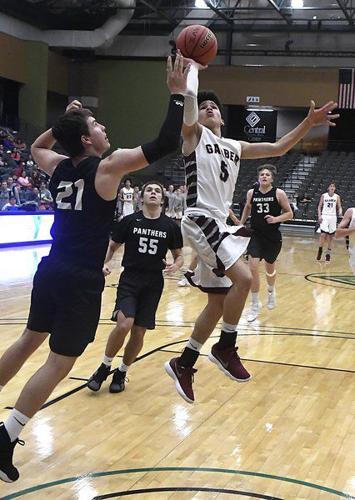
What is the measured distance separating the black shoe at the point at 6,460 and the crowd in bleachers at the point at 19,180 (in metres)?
13.6

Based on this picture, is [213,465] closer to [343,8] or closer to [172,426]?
[172,426]

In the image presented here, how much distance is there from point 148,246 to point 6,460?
243 centimetres

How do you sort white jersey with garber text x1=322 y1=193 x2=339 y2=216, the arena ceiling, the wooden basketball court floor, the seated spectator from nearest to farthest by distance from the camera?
the wooden basketball court floor
white jersey with garber text x1=322 y1=193 x2=339 y2=216
the seated spectator
the arena ceiling

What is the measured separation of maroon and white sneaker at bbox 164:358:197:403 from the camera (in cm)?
444

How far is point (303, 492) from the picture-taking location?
375cm

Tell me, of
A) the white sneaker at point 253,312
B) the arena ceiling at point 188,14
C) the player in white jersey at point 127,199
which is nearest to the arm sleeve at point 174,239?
the white sneaker at point 253,312

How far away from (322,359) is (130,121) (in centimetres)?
2424

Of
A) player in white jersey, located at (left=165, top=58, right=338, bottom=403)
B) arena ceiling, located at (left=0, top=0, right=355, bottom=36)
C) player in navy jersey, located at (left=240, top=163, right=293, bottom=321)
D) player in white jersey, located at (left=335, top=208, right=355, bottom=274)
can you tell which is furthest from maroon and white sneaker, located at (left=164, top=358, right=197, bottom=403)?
arena ceiling, located at (left=0, top=0, right=355, bottom=36)

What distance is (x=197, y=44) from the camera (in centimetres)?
404

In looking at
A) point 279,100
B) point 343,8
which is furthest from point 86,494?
point 279,100

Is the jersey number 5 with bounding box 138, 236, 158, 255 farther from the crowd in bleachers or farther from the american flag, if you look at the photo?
the american flag

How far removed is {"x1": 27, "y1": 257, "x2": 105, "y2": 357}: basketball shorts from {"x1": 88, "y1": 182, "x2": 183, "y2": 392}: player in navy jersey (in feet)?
5.77

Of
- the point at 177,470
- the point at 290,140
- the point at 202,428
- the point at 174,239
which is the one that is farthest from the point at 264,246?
the point at 177,470

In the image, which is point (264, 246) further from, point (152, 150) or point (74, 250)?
point (152, 150)
